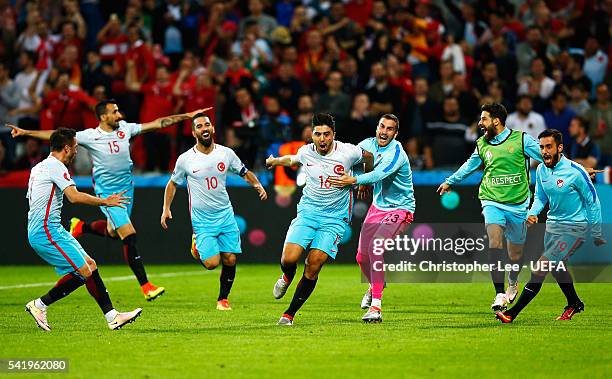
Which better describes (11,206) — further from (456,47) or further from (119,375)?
(119,375)

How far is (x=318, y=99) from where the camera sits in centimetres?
2128

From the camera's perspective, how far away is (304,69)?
74.2 feet

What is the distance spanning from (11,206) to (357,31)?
7.69 metres

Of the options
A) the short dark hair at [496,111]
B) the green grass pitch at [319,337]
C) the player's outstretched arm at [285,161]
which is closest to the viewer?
the green grass pitch at [319,337]

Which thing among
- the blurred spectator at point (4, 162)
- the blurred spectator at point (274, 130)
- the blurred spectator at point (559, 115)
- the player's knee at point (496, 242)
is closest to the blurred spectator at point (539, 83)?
the blurred spectator at point (559, 115)

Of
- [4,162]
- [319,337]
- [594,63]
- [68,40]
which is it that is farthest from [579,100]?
[319,337]

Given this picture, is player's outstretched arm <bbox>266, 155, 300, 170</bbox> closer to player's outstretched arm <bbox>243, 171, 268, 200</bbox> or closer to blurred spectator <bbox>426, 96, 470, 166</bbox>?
player's outstretched arm <bbox>243, 171, 268, 200</bbox>

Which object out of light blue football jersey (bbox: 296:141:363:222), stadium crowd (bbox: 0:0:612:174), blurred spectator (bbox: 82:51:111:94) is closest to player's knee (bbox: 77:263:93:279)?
light blue football jersey (bbox: 296:141:363:222)

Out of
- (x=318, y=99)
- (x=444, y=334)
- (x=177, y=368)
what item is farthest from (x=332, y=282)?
(x=177, y=368)

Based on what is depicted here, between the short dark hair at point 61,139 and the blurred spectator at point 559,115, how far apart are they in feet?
36.7

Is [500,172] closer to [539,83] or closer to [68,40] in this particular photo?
[539,83]

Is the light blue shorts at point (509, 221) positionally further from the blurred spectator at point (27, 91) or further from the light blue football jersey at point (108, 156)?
the blurred spectator at point (27, 91)

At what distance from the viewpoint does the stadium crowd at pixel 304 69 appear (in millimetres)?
20609

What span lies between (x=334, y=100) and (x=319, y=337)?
416 inches
